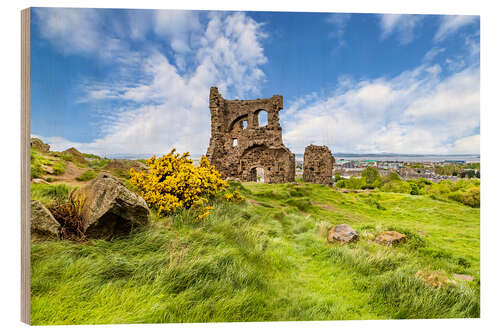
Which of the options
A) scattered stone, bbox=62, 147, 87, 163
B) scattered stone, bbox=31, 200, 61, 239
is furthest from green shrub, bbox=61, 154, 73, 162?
scattered stone, bbox=31, 200, 61, 239

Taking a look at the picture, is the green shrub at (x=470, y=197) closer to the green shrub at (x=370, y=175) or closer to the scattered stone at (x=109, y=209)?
the green shrub at (x=370, y=175)

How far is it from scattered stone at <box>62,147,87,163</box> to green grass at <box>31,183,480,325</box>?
777 millimetres

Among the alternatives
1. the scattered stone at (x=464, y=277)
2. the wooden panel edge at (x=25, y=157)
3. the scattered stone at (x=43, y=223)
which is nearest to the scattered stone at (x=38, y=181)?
the wooden panel edge at (x=25, y=157)

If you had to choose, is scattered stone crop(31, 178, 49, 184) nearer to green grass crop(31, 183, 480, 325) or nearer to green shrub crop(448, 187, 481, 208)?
green grass crop(31, 183, 480, 325)

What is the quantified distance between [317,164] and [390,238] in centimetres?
609

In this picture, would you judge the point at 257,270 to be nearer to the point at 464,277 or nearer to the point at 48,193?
the point at 464,277

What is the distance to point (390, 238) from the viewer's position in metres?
4.42

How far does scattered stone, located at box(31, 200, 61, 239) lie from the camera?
10.4 feet

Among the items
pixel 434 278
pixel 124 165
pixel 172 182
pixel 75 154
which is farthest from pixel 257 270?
pixel 75 154

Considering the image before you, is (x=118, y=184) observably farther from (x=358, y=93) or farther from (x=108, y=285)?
(x=358, y=93)

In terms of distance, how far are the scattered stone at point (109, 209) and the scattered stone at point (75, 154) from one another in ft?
3.68

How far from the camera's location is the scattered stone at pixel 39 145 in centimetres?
360

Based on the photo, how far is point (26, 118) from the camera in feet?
11.6
